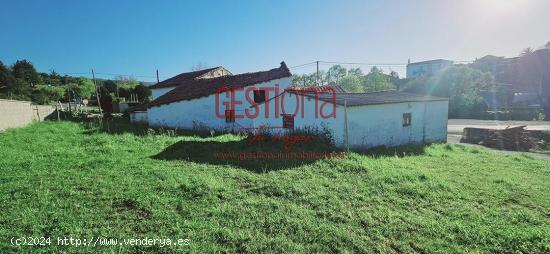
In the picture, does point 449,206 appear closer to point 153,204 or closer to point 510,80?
point 153,204

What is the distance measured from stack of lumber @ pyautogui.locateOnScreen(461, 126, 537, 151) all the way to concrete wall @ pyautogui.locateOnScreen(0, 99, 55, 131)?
82.2 feet

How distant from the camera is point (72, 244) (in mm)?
3711

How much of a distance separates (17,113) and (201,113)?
9.59 metres

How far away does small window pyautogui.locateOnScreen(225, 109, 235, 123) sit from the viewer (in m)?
17.7

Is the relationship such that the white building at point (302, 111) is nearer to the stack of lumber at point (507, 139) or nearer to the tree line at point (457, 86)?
the stack of lumber at point (507, 139)

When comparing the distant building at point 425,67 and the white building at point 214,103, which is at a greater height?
the distant building at point 425,67

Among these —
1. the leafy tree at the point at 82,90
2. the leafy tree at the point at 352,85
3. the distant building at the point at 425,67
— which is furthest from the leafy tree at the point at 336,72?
the leafy tree at the point at 82,90

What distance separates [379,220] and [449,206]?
1849 mm

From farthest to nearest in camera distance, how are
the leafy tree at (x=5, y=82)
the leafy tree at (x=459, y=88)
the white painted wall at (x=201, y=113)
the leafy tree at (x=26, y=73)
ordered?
the leafy tree at (x=26, y=73) < the leafy tree at (x=5, y=82) < the leafy tree at (x=459, y=88) < the white painted wall at (x=201, y=113)

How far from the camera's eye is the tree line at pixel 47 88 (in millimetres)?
35281

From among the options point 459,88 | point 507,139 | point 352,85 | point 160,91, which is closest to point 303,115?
point 507,139

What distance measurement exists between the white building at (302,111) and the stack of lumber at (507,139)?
2839 mm

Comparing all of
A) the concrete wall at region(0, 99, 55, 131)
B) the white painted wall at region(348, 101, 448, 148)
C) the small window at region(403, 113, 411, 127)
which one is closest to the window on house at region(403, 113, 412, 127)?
the small window at region(403, 113, 411, 127)

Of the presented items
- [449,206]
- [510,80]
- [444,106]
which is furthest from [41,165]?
[510,80]
